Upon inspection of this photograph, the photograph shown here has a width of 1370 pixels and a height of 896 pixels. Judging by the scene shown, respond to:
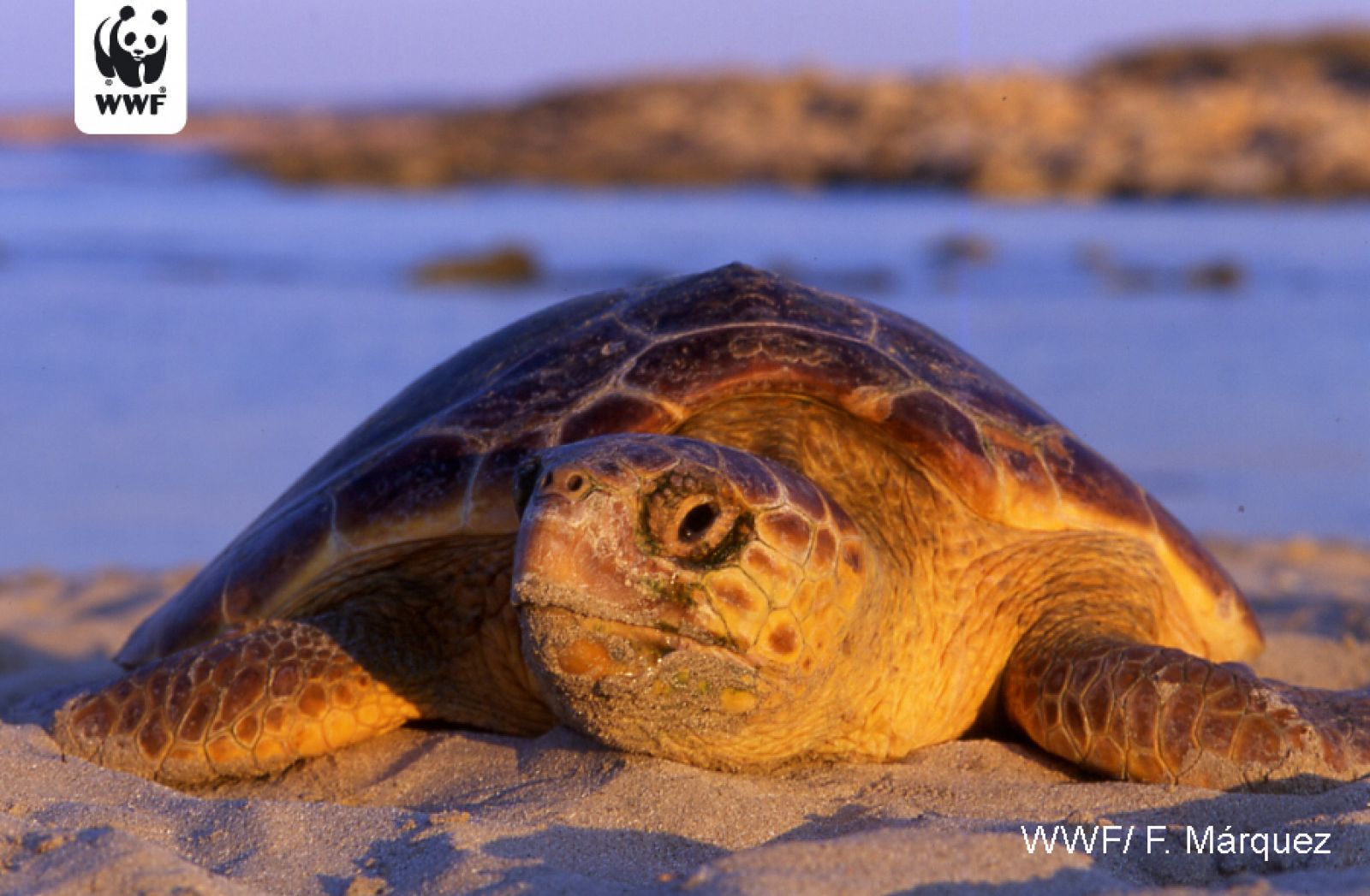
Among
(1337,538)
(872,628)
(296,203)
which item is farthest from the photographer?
(296,203)

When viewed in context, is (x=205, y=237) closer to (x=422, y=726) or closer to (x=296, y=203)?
(x=296, y=203)

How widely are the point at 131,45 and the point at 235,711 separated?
4.50 meters

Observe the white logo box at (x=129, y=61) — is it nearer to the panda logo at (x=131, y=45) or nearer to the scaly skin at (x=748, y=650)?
the panda logo at (x=131, y=45)

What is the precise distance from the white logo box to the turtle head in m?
4.08

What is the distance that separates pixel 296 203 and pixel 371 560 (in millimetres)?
28107

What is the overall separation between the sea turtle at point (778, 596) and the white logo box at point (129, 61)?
312 centimetres

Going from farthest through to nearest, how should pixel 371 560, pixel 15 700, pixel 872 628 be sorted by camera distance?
pixel 15 700, pixel 371 560, pixel 872 628

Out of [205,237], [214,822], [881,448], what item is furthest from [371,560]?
[205,237]

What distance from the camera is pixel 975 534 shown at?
3.18 m

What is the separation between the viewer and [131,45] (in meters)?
6.56

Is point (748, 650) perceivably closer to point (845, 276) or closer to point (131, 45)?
point (131, 45)

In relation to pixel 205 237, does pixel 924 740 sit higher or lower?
lower

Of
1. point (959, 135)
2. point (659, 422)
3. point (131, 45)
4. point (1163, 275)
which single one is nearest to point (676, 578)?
point (659, 422)

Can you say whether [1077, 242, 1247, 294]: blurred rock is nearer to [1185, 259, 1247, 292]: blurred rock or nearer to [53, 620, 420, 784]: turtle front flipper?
[1185, 259, 1247, 292]: blurred rock
